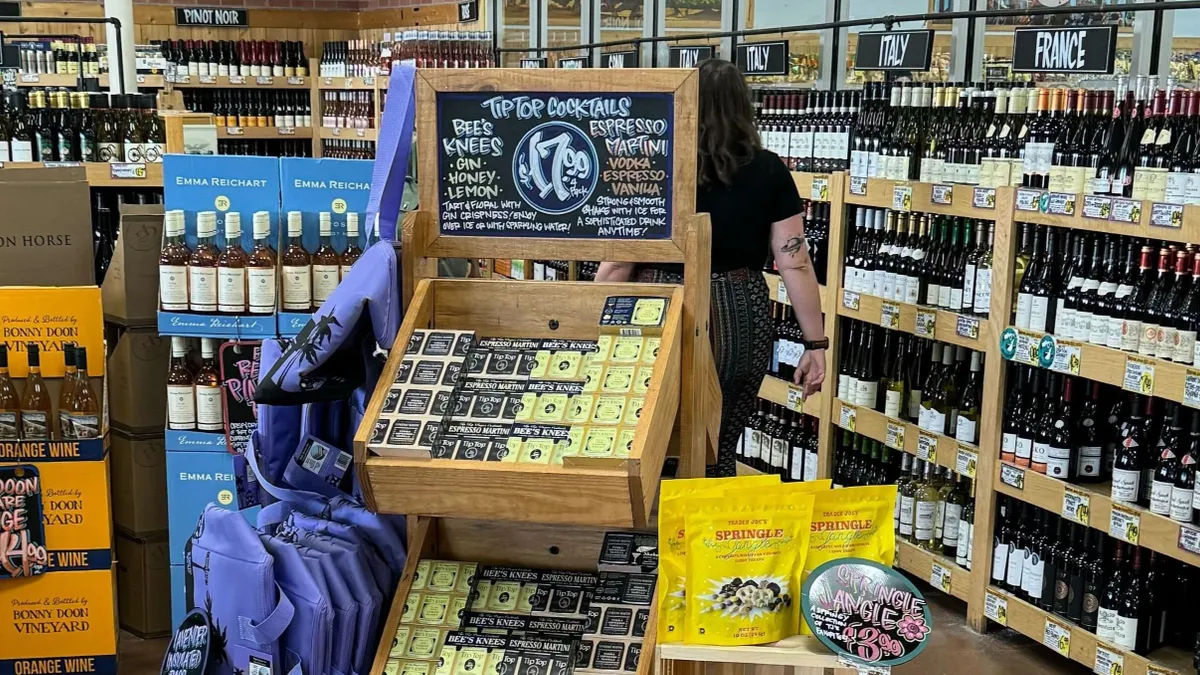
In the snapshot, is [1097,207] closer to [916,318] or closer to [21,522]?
[916,318]

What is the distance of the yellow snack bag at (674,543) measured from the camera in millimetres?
2020

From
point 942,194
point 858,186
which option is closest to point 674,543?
point 942,194

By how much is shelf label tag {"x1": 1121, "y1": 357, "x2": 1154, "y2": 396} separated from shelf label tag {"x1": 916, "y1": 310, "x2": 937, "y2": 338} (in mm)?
879

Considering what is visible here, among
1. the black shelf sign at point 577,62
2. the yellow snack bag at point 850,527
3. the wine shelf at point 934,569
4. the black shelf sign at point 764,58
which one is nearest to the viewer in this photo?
the yellow snack bag at point 850,527

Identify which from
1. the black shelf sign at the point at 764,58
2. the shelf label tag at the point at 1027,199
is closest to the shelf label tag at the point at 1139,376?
the shelf label tag at the point at 1027,199

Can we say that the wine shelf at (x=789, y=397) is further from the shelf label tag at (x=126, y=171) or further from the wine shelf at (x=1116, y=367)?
the shelf label tag at (x=126, y=171)

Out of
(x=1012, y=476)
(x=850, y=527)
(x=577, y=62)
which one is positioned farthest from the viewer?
(x=577, y=62)

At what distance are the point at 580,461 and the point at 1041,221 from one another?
7.89 feet

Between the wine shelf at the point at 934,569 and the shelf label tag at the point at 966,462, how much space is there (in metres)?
0.34

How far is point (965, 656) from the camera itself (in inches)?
159

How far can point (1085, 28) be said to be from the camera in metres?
3.65

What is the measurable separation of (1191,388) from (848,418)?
166 centimetres

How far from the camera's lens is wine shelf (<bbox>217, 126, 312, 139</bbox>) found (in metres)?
10.9

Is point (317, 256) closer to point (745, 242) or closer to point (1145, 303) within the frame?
point (745, 242)
